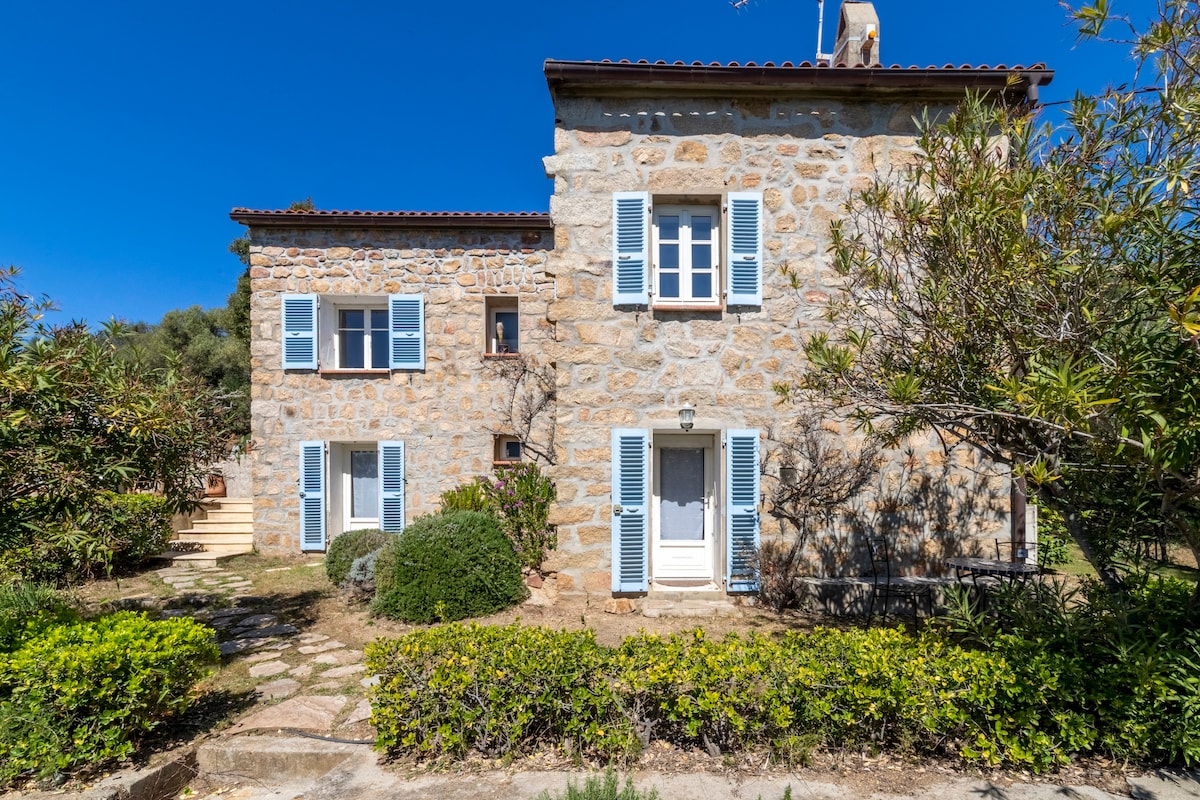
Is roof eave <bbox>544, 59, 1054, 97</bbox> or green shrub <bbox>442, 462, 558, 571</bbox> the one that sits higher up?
roof eave <bbox>544, 59, 1054, 97</bbox>

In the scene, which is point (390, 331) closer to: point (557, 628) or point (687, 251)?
point (687, 251)

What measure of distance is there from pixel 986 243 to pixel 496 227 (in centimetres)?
812

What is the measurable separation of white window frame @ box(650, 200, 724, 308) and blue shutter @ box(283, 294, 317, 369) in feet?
21.5

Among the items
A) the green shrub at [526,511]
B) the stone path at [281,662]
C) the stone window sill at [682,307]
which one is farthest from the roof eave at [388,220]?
the stone path at [281,662]

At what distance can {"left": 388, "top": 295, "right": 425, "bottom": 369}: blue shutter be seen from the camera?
997cm

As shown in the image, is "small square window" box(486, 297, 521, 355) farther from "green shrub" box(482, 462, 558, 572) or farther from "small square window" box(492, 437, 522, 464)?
"green shrub" box(482, 462, 558, 572)

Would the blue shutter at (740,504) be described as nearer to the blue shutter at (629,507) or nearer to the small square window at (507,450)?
the blue shutter at (629,507)

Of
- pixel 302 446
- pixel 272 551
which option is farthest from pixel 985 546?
pixel 272 551

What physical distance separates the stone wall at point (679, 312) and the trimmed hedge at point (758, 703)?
291 cm

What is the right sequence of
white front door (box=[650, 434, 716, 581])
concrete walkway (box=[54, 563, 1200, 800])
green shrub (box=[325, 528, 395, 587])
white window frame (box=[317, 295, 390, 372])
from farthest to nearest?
white window frame (box=[317, 295, 390, 372]) → green shrub (box=[325, 528, 395, 587]) → white front door (box=[650, 434, 716, 581]) → concrete walkway (box=[54, 563, 1200, 800])

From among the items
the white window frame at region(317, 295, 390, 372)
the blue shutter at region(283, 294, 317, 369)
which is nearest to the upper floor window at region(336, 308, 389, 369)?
the white window frame at region(317, 295, 390, 372)

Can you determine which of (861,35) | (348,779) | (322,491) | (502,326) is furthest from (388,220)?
(348,779)

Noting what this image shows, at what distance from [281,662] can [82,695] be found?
213 cm

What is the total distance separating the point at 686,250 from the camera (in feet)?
21.4
